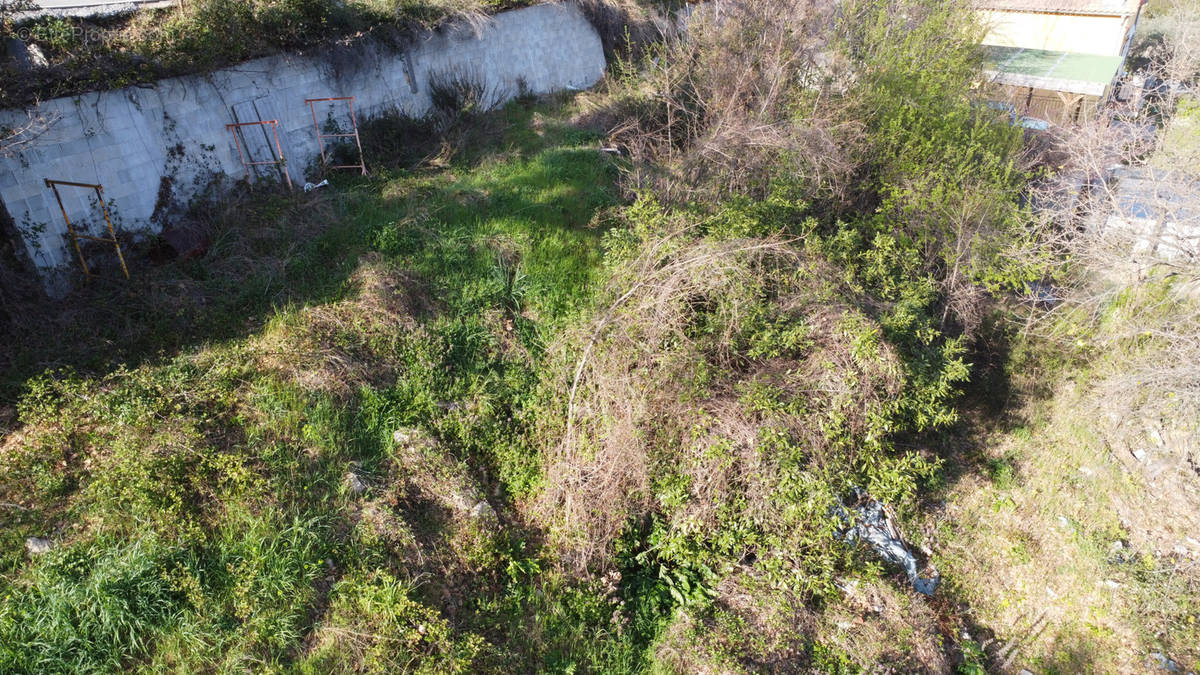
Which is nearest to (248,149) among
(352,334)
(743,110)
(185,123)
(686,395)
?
(185,123)

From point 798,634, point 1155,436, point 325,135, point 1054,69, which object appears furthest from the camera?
point 1054,69

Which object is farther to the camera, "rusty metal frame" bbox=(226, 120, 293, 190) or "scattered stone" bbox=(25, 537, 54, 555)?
"rusty metal frame" bbox=(226, 120, 293, 190)

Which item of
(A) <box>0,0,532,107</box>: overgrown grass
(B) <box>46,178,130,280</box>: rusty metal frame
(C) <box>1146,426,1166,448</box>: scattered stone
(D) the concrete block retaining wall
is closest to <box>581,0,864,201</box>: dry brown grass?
(D) the concrete block retaining wall

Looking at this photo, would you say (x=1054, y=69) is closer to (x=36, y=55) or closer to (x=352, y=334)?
(x=352, y=334)

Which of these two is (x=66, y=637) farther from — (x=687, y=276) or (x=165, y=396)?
(x=687, y=276)

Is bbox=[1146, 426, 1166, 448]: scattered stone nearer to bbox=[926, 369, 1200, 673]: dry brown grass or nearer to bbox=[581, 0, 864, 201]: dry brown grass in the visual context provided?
bbox=[926, 369, 1200, 673]: dry brown grass

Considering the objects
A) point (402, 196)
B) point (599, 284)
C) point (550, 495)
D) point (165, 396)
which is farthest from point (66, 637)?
point (402, 196)

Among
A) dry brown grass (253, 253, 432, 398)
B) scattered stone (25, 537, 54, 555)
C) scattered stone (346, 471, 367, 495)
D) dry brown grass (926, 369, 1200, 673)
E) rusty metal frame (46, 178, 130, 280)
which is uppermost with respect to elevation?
rusty metal frame (46, 178, 130, 280)
